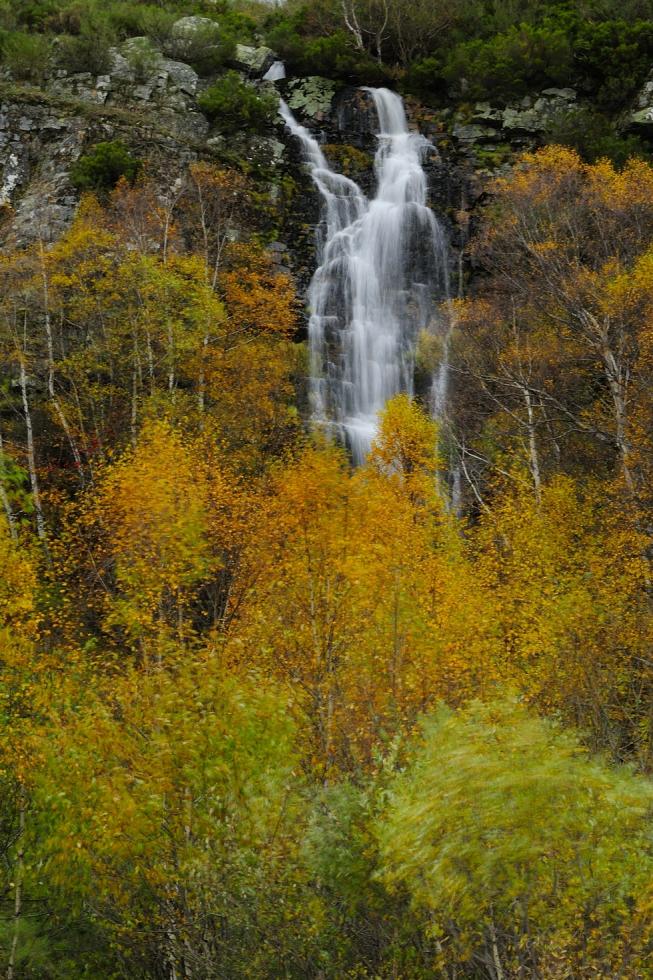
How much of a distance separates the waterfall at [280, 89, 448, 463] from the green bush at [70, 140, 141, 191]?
1046cm

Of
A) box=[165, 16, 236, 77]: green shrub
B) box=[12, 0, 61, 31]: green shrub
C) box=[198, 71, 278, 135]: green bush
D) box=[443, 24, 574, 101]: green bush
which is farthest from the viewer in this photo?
box=[12, 0, 61, 31]: green shrub

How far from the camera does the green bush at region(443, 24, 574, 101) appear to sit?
153ft

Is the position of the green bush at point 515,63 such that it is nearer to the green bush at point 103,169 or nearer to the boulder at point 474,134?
the boulder at point 474,134

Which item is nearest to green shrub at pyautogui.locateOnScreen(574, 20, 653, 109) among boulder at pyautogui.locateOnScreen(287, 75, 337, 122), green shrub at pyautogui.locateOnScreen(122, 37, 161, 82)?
boulder at pyautogui.locateOnScreen(287, 75, 337, 122)

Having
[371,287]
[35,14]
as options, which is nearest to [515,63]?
[371,287]

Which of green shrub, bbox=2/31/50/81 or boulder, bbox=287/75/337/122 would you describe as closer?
green shrub, bbox=2/31/50/81

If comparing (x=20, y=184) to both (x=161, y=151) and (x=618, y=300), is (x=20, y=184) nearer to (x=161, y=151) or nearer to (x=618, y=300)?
(x=161, y=151)

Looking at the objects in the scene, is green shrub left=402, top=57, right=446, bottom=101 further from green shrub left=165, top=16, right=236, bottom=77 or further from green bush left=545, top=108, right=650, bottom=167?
green shrub left=165, top=16, right=236, bottom=77

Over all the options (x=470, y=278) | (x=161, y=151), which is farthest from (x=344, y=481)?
(x=161, y=151)

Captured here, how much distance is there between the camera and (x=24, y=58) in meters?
46.0

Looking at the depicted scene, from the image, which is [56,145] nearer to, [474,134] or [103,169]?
[103,169]

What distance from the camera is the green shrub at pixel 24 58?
4594cm

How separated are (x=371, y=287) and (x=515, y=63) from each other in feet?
65.3

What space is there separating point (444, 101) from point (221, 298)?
26076mm
